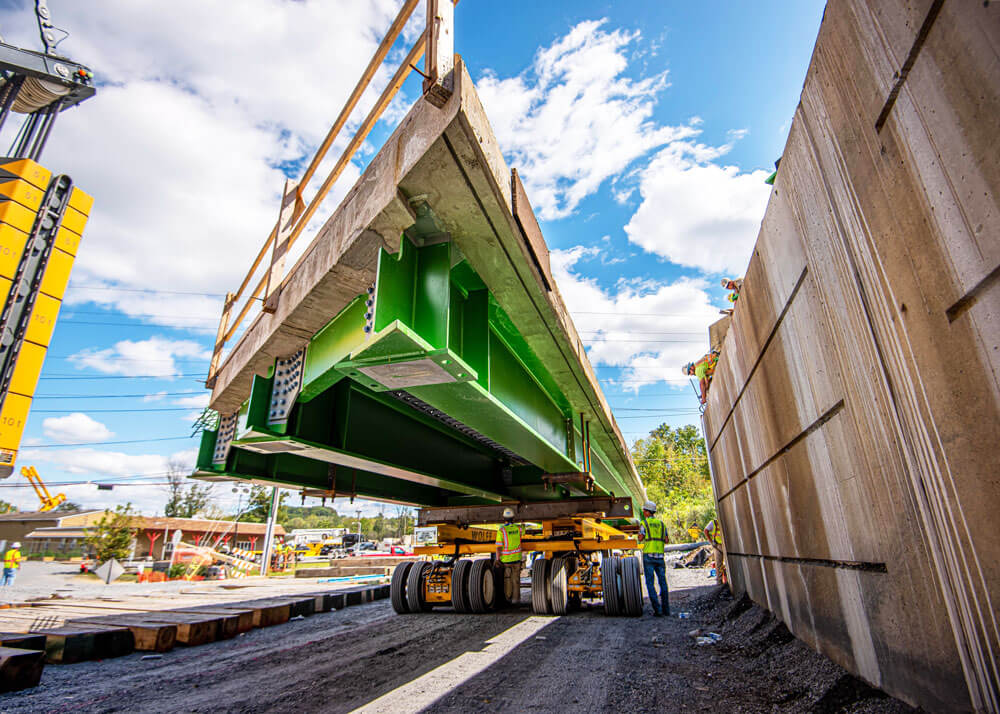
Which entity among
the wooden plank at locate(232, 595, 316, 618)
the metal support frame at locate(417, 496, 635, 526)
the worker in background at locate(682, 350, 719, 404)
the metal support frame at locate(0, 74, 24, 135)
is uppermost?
the metal support frame at locate(0, 74, 24, 135)

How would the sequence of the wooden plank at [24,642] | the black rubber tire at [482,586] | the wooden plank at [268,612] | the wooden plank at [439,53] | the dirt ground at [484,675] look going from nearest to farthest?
the wooden plank at [439,53]
the dirt ground at [484,675]
the wooden plank at [24,642]
the wooden plank at [268,612]
the black rubber tire at [482,586]

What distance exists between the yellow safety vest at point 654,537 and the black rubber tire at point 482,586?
310cm

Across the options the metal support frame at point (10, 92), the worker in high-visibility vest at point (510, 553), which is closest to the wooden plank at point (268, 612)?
the worker in high-visibility vest at point (510, 553)

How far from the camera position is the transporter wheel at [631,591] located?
830cm

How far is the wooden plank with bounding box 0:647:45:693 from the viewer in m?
4.30

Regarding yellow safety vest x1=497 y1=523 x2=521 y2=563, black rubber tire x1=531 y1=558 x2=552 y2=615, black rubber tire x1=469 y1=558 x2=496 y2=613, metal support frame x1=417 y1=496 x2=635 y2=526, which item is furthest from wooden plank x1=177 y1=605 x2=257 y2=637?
black rubber tire x1=531 y1=558 x2=552 y2=615

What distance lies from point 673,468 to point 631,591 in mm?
41872

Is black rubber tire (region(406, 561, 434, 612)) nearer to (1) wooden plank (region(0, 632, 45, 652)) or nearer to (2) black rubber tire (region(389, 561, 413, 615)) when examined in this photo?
(2) black rubber tire (region(389, 561, 413, 615))

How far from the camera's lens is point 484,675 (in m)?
4.65

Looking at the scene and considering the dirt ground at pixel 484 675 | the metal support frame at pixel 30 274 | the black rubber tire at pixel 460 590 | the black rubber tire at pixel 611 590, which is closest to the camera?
the dirt ground at pixel 484 675

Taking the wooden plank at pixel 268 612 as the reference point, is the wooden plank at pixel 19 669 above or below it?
above

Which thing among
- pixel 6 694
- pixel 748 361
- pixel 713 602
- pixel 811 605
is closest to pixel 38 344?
pixel 6 694

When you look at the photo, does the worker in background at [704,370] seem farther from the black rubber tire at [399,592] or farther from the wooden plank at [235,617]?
the wooden plank at [235,617]

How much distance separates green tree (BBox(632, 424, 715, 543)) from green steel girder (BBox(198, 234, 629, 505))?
2931 centimetres
